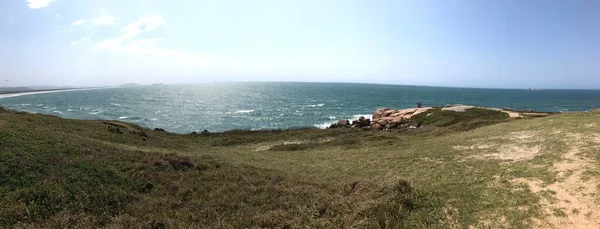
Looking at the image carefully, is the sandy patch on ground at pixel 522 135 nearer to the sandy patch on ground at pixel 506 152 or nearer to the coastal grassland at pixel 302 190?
the coastal grassland at pixel 302 190

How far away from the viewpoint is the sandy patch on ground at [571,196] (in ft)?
35.8

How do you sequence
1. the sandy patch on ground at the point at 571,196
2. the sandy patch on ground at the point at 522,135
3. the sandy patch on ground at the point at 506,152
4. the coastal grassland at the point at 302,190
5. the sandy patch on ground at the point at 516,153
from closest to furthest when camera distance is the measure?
the sandy patch on ground at the point at 571,196, the coastal grassland at the point at 302,190, the sandy patch on ground at the point at 516,153, the sandy patch on ground at the point at 506,152, the sandy patch on ground at the point at 522,135

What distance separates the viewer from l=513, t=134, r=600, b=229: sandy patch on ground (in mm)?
10914

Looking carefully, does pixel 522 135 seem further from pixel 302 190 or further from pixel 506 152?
pixel 302 190

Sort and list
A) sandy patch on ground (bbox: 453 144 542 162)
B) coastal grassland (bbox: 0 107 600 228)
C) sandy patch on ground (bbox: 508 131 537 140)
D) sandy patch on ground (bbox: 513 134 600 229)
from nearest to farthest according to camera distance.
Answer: sandy patch on ground (bbox: 513 134 600 229)
coastal grassland (bbox: 0 107 600 228)
sandy patch on ground (bbox: 453 144 542 162)
sandy patch on ground (bbox: 508 131 537 140)

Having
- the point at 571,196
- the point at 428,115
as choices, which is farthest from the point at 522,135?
the point at 428,115

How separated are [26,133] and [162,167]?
9.41m

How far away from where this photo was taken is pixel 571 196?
12.4 metres

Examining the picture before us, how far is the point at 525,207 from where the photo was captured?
12.1 metres

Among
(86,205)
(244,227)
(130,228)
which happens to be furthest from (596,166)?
(86,205)

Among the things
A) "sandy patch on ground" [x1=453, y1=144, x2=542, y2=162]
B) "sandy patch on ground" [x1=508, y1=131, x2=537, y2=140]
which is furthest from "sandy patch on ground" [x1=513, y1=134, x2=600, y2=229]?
"sandy patch on ground" [x1=508, y1=131, x2=537, y2=140]

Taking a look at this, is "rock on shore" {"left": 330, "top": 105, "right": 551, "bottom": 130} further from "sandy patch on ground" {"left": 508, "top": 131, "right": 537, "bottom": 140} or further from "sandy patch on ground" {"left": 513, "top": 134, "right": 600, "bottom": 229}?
"sandy patch on ground" {"left": 513, "top": 134, "right": 600, "bottom": 229}

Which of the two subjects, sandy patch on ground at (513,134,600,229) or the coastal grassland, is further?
the coastal grassland

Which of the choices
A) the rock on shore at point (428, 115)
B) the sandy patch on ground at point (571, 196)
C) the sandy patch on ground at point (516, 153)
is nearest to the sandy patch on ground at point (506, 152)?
the sandy patch on ground at point (516, 153)
